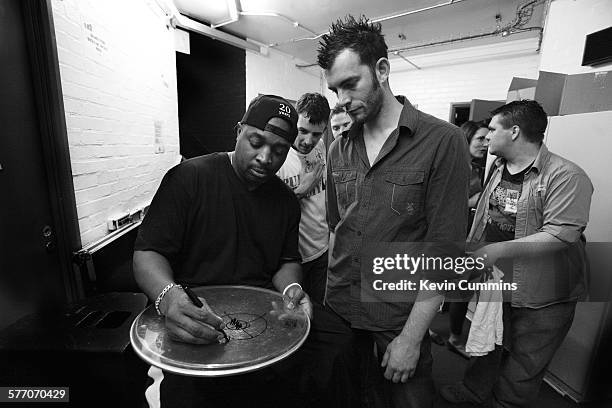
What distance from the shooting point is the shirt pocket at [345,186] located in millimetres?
1196

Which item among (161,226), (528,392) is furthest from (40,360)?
(528,392)

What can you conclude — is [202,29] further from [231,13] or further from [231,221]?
[231,221]

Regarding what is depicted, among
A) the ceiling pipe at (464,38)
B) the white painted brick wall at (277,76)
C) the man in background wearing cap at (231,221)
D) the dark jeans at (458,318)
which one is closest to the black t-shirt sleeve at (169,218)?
the man in background wearing cap at (231,221)

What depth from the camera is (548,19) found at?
11.2 feet

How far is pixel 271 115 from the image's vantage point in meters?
1.27

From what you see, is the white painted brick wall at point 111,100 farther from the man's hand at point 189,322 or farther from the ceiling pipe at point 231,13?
the man's hand at point 189,322

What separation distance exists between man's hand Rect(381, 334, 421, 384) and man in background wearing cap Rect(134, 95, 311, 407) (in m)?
0.34

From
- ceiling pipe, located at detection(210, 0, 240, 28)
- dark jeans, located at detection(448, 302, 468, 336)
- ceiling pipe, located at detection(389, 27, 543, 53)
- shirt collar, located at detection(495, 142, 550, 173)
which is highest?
ceiling pipe, located at detection(389, 27, 543, 53)

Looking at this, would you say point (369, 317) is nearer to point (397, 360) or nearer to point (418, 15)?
point (397, 360)

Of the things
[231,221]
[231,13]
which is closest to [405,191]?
[231,221]

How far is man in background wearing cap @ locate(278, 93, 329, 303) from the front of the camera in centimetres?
193

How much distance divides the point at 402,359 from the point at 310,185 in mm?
1127

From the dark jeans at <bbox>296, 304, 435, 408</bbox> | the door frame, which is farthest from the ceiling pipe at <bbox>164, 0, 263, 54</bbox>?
the dark jeans at <bbox>296, 304, 435, 408</bbox>

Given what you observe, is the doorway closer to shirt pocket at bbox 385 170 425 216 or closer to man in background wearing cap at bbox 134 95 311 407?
man in background wearing cap at bbox 134 95 311 407
